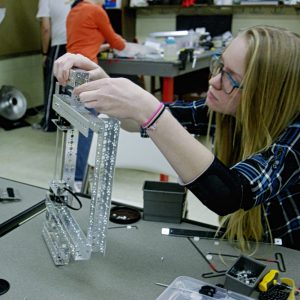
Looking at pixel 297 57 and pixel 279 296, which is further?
pixel 297 57

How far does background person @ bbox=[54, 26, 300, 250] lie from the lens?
0.88 m

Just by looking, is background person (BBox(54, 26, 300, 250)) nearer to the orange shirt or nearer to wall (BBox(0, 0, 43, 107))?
the orange shirt

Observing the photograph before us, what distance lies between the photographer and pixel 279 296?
0.88m

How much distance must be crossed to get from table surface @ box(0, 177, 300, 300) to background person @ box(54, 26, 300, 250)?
0.11 metres

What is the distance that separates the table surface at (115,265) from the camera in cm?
89

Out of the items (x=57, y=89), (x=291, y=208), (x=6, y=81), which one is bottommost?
(x=6, y=81)

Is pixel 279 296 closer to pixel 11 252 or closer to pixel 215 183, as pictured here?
pixel 215 183

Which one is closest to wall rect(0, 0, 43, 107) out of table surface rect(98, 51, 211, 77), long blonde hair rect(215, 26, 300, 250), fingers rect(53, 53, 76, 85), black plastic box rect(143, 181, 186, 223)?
table surface rect(98, 51, 211, 77)

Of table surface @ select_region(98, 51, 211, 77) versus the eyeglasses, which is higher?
the eyeglasses

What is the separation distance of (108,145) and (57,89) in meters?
0.37

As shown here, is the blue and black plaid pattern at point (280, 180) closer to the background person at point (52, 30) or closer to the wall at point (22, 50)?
the background person at point (52, 30)

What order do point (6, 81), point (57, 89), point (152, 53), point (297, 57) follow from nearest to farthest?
point (297, 57), point (57, 89), point (152, 53), point (6, 81)

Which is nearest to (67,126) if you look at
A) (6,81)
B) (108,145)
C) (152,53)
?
(108,145)

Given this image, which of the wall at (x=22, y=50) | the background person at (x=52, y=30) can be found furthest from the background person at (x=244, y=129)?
the wall at (x=22, y=50)
